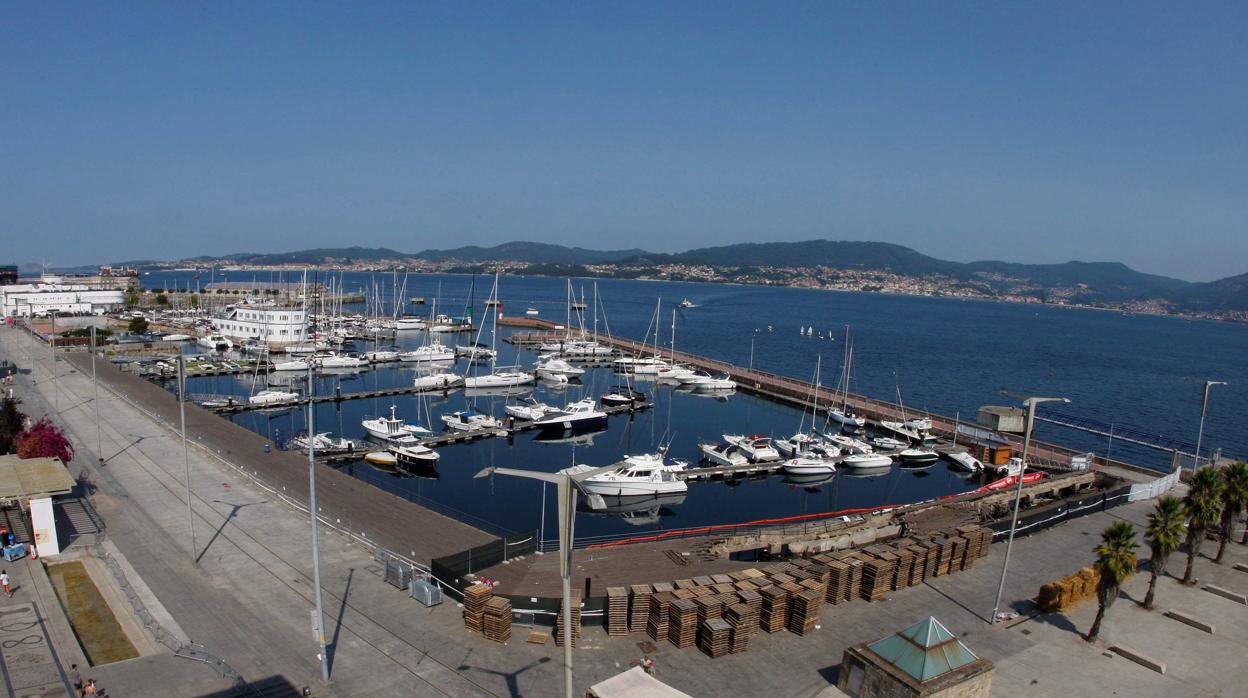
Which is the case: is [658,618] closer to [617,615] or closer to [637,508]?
[617,615]

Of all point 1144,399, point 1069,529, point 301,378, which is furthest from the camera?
point 1144,399

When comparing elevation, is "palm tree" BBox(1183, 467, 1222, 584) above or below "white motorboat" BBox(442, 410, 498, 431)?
above

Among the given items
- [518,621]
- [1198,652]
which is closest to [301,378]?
[518,621]

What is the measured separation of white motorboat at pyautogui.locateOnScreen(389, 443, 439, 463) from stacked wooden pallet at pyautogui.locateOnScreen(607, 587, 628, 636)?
96.3 ft

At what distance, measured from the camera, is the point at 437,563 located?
2080 centimetres

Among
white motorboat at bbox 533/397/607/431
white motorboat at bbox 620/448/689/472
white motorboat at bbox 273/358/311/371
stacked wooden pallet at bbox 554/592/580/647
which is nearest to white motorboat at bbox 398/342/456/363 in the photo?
white motorboat at bbox 273/358/311/371

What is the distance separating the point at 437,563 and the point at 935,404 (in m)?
67.7

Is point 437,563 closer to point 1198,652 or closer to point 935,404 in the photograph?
point 1198,652

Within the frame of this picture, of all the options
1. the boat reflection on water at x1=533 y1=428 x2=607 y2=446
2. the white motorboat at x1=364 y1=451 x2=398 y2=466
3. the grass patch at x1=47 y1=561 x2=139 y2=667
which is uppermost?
the grass patch at x1=47 y1=561 x2=139 y2=667

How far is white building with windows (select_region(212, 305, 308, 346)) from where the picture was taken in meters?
91.4

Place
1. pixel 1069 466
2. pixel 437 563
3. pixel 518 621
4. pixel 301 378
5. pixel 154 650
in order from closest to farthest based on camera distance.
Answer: pixel 154 650, pixel 518 621, pixel 437 563, pixel 1069 466, pixel 301 378

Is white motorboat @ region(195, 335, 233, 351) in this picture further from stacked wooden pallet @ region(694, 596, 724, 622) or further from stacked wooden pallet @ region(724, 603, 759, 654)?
stacked wooden pallet @ region(724, 603, 759, 654)

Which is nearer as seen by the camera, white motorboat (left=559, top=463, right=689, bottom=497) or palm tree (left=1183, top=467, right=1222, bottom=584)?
palm tree (left=1183, top=467, right=1222, bottom=584)

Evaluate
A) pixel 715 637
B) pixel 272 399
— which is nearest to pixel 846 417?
pixel 715 637
